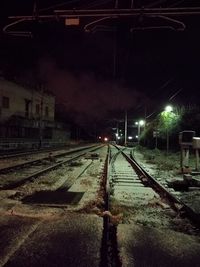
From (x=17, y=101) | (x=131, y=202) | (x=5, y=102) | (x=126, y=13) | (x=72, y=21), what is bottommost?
(x=131, y=202)

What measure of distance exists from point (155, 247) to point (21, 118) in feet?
159

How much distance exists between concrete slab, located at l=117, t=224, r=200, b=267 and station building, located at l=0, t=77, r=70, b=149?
107 ft

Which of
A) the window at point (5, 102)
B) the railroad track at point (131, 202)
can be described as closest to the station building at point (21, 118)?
the window at point (5, 102)

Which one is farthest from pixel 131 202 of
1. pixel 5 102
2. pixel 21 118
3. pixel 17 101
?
pixel 17 101

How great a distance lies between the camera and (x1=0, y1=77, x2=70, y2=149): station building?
1710 inches

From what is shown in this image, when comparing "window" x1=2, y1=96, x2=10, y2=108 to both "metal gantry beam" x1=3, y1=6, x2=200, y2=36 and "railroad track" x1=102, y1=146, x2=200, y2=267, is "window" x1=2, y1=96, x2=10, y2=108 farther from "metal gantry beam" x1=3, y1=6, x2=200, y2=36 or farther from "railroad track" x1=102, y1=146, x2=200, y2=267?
"metal gantry beam" x1=3, y1=6, x2=200, y2=36

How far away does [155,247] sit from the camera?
5.23 metres

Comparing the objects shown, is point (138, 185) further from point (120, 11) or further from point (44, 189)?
point (120, 11)

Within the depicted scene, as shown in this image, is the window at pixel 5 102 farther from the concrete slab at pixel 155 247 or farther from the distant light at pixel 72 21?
the concrete slab at pixel 155 247

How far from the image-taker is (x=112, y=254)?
4891 mm

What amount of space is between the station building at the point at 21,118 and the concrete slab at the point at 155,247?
3251cm

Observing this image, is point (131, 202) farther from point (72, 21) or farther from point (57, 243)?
point (72, 21)

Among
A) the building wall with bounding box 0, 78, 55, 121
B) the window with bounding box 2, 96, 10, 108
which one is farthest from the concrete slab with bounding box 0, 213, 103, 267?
the window with bounding box 2, 96, 10, 108

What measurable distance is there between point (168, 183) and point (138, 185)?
1225 mm
